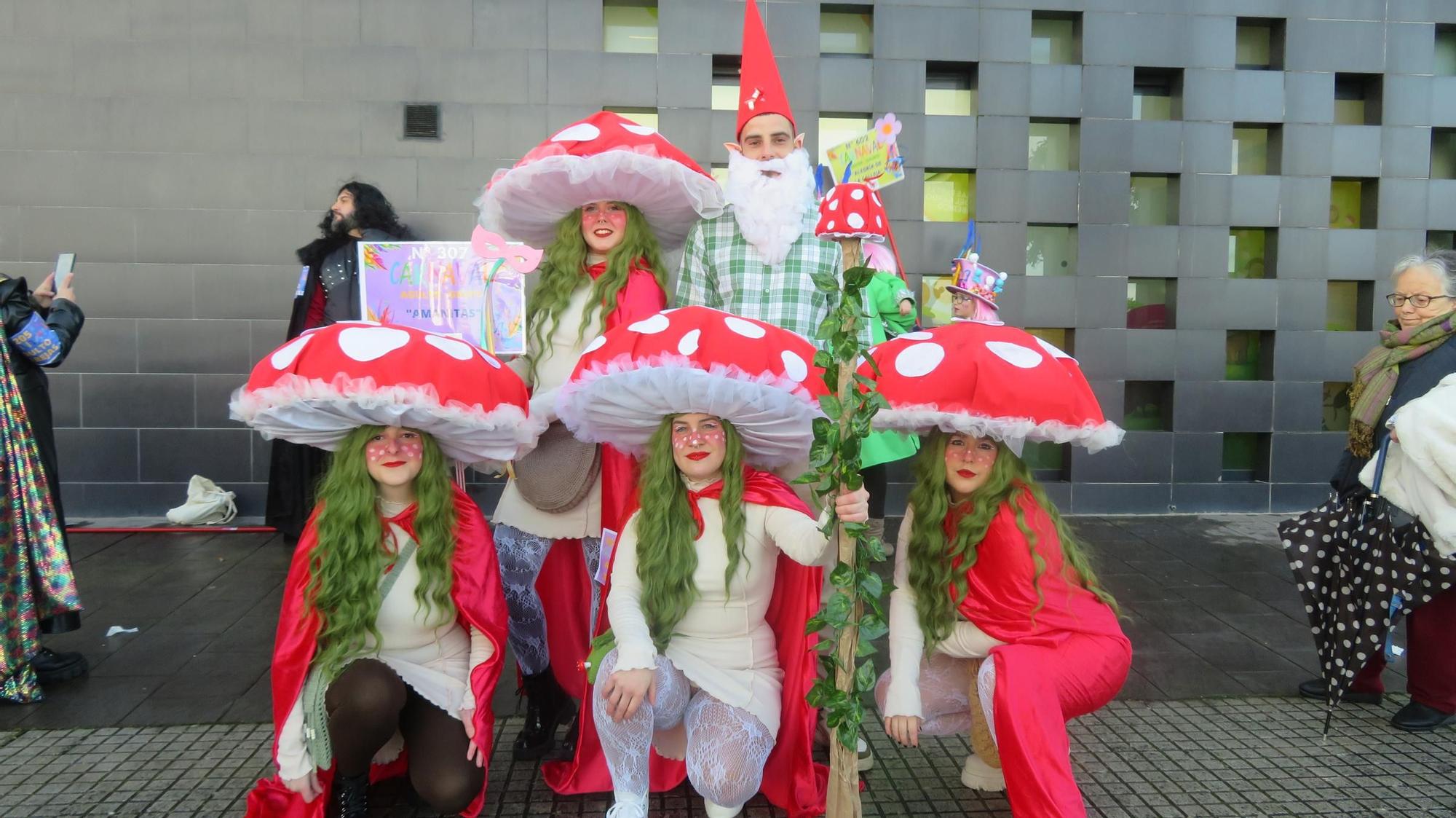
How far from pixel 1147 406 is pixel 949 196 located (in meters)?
2.12

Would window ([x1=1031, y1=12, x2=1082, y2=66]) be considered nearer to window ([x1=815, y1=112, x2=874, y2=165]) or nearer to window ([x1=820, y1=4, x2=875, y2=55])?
window ([x1=820, y1=4, x2=875, y2=55])

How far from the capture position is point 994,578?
8.52 ft

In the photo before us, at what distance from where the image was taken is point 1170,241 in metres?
6.53

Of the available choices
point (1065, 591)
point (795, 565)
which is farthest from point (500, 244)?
point (1065, 591)

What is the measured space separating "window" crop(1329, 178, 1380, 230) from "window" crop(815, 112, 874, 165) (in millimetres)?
3512

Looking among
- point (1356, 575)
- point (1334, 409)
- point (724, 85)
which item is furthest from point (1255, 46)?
point (1356, 575)

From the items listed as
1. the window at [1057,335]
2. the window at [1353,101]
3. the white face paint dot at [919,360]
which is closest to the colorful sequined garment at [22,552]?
the white face paint dot at [919,360]

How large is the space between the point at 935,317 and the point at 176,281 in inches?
202

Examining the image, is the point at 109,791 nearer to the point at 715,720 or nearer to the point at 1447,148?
the point at 715,720

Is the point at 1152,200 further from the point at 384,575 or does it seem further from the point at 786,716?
the point at 384,575

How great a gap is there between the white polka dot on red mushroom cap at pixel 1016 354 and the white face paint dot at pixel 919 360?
14 cm

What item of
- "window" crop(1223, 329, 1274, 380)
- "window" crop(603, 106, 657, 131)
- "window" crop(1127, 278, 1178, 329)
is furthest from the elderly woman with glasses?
"window" crop(603, 106, 657, 131)

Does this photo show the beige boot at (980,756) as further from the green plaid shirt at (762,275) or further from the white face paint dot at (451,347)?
the white face paint dot at (451,347)

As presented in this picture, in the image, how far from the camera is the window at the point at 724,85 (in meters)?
6.28
